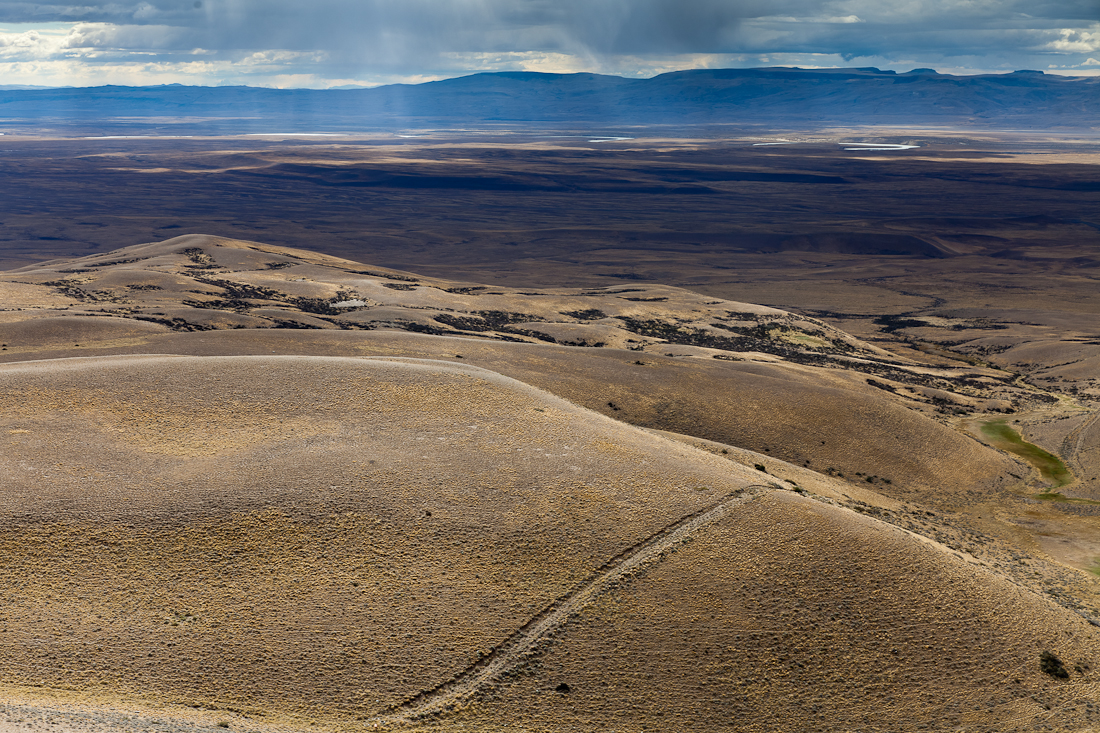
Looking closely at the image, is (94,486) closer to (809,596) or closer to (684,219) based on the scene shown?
(809,596)

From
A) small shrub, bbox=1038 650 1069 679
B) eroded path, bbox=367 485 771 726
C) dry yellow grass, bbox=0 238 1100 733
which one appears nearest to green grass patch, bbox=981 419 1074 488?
dry yellow grass, bbox=0 238 1100 733

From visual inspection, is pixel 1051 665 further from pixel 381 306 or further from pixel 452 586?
pixel 381 306

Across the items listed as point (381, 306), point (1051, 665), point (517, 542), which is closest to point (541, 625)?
point (517, 542)

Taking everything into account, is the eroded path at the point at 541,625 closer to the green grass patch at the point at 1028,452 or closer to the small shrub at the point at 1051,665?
the small shrub at the point at 1051,665

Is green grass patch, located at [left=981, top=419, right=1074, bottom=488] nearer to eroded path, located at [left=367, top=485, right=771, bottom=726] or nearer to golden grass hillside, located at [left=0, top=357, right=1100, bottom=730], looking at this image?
golden grass hillside, located at [left=0, top=357, right=1100, bottom=730]

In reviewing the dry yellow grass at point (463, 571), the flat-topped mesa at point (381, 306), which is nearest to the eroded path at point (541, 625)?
the dry yellow grass at point (463, 571)

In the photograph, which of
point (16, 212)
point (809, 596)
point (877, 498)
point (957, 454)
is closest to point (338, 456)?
point (809, 596)
